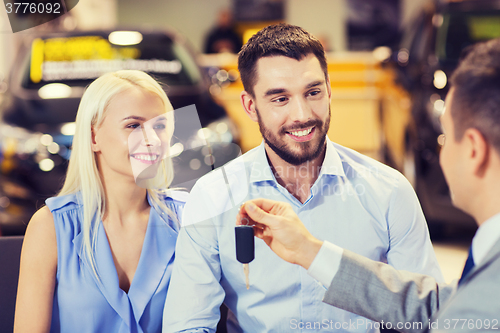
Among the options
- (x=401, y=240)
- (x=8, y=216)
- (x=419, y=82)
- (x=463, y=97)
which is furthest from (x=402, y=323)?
(x=419, y=82)

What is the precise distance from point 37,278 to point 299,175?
801 millimetres

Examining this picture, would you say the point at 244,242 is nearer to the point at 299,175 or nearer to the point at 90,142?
the point at 299,175

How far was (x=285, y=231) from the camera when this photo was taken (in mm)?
1209

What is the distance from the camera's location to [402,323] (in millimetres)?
1229

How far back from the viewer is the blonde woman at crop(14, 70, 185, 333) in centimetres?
143

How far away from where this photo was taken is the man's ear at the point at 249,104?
163 cm

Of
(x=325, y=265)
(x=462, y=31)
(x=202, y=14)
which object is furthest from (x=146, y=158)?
(x=202, y=14)

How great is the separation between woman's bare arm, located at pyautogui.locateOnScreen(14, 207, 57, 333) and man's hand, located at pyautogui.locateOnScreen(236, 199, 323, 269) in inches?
22.3

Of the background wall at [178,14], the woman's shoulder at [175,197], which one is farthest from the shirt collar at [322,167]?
the background wall at [178,14]

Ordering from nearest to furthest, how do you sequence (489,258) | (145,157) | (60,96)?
1. (489,258)
2. (145,157)
3. (60,96)

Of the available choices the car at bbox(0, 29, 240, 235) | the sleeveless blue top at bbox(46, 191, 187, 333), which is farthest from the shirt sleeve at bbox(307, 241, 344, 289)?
the car at bbox(0, 29, 240, 235)

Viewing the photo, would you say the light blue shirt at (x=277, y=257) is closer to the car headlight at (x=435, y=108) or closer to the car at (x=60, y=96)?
the car at (x=60, y=96)

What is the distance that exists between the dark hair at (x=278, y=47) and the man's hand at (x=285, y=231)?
485 mm

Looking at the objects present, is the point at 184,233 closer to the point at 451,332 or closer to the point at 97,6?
the point at 451,332
